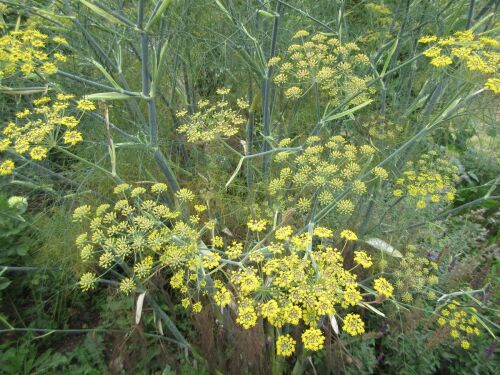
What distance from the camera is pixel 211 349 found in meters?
1.87

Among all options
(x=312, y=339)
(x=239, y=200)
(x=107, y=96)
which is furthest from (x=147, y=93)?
(x=312, y=339)

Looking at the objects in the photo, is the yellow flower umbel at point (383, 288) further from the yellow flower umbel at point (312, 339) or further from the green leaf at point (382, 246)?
the green leaf at point (382, 246)

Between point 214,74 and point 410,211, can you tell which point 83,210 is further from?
point 410,211

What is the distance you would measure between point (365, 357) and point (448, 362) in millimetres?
716

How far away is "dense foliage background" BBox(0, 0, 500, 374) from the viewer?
5.05 feet

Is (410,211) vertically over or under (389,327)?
over

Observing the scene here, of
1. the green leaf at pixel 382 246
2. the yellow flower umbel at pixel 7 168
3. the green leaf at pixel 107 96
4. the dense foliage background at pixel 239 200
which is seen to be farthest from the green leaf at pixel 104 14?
the green leaf at pixel 382 246

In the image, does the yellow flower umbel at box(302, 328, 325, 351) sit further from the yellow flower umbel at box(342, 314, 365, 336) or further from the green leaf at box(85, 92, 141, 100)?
the green leaf at box(85, 92, 141, 100)

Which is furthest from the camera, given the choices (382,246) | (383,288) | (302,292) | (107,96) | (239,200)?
(239,200)

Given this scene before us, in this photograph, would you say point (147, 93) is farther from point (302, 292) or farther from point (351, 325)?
point (351, 325)

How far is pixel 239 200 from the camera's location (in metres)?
2.38

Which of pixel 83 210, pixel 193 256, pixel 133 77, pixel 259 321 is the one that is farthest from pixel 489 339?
pixel 133 77

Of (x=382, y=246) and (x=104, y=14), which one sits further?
(x=382, y=246)

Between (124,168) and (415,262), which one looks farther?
(124,168)
